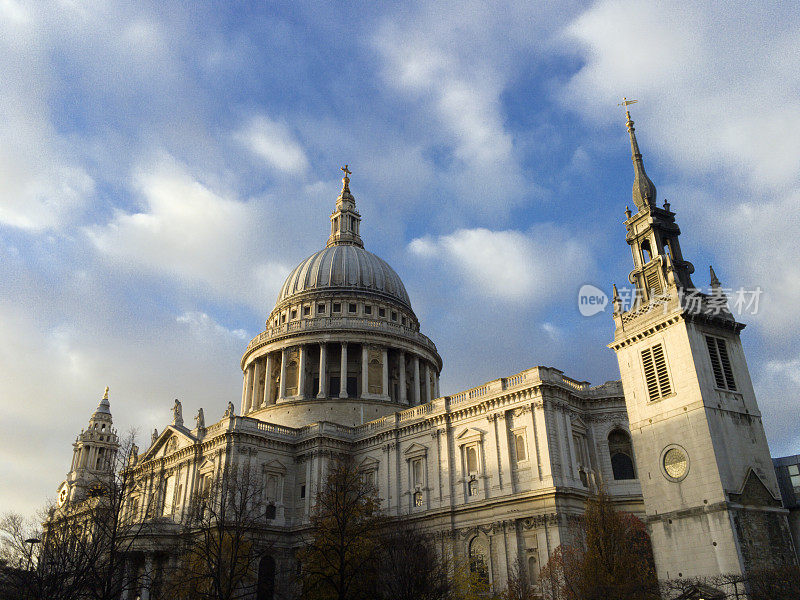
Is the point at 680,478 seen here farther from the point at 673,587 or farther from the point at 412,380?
the point at 412,380

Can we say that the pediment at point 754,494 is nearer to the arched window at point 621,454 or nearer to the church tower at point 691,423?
the church tower at point 691,423

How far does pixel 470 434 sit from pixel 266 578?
64.7ft

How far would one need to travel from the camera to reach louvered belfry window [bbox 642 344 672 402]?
117 feet

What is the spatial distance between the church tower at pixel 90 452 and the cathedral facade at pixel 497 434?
1327 inches

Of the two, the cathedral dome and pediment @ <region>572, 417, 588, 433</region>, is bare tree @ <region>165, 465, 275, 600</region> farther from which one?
the cathedral dome

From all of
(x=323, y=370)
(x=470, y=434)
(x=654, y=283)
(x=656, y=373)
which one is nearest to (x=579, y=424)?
(x=470, y=434)

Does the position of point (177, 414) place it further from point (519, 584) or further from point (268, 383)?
point (519, 584)

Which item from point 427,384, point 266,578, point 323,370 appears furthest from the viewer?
point 427,384

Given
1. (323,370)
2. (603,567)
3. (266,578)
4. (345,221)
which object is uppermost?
(345,221)

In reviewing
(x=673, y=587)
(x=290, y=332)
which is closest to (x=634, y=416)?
(x=673, y=587)

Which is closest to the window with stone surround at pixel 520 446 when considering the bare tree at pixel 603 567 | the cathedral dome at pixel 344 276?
the bare tree at pixel 603 567

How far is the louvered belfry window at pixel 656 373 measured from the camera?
117 ft

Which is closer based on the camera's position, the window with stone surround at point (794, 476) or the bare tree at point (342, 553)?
the bare tree at point (342, 553)

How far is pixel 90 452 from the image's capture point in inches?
3814
